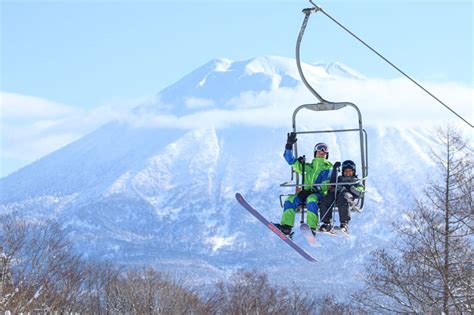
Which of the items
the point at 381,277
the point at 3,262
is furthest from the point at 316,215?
the point at 3,262

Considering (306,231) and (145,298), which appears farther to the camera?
(145,298)

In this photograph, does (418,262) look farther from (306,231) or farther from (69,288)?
(69,288)

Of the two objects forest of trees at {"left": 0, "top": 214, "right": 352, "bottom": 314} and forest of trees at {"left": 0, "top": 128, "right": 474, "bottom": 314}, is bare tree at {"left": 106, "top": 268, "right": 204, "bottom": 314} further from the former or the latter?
forest of trees at {"left": 0, "top": 128, "right": 474, "bottom": 314}

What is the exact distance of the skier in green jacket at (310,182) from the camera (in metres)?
16.4

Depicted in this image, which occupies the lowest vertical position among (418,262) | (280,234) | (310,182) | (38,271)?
(38,271)

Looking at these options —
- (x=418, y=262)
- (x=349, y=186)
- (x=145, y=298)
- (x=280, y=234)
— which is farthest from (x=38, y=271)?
(x=349, y=186)

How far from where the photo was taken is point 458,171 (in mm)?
31203

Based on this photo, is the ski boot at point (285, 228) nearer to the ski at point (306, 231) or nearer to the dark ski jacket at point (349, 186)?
the ski at point (306, 231)

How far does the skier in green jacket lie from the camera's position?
1641 cm

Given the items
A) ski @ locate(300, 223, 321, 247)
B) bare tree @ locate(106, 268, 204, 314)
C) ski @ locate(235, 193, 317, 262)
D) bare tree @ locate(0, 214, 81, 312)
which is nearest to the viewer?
ski @ locate(300, 223, 321, 247)

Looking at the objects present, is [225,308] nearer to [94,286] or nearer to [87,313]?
[94,286]

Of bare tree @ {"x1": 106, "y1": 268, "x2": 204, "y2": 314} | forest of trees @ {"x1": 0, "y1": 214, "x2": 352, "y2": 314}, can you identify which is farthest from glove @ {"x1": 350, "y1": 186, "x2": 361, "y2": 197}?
bare tree @ {"x1": 106, "y1": 268, "x2": 204, "y2": 314}

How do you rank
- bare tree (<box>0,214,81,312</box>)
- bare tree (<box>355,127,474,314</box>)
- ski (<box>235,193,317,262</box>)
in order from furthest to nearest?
bare tree (<box>0,214,81,312</box>)
bare tree (<box>355,127,474,314</box>)
ski (<box>235,193,317,262</box>)

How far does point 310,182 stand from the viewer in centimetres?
1656
